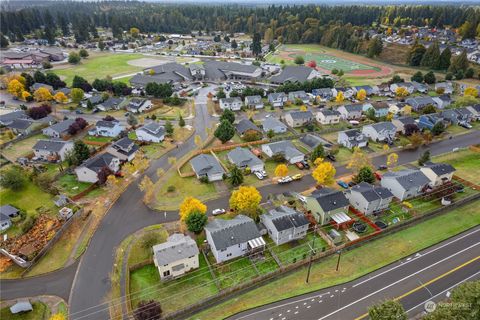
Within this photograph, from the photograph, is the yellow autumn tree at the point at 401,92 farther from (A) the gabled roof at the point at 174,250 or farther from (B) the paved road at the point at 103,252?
(A) the gabled roof at the point at 174,250

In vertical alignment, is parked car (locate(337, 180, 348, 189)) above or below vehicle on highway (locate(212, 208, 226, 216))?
above

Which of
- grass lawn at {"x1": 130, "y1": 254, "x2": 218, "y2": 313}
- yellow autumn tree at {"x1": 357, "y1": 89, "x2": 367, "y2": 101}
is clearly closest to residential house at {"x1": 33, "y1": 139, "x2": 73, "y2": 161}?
→ grass lawn at {"x1": 130, "y1": 254, "x2": 218, "y2": 313}

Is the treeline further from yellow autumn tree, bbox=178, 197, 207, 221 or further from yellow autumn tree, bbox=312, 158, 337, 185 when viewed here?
yellow autumn tree, bbox=178, 197, 207, 221

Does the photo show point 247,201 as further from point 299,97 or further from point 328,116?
point 299,97

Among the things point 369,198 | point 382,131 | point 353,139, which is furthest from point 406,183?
point 382,131

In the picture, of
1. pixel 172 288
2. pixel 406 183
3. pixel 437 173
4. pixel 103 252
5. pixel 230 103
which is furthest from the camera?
pixel 230 103

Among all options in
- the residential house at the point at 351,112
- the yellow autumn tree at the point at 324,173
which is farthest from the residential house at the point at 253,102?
the yellow autumn tree at the point at 324,173
